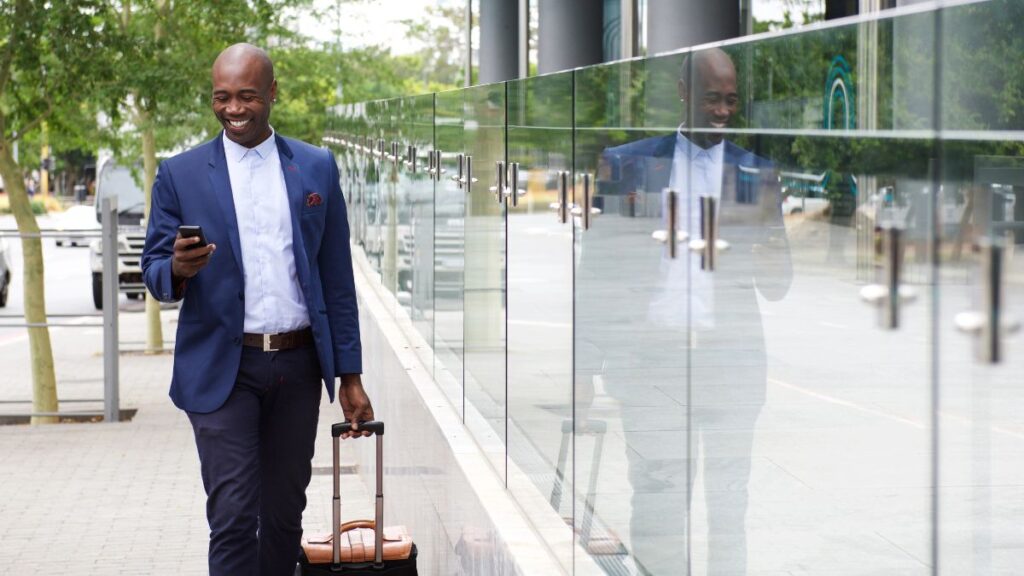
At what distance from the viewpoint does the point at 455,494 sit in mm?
5797

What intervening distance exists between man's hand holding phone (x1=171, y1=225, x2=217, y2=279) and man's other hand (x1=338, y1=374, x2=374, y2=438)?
2.51ft

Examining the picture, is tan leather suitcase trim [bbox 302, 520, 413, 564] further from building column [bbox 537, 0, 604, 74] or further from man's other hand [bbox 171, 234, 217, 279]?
building column [bbox 537, 0, 604, 74]

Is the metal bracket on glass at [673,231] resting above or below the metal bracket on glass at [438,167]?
below

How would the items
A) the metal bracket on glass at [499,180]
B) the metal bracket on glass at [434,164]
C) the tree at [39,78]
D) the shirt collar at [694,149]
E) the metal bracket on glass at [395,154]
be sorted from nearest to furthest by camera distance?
the shirt collar at [694,149] → the metal bracket on glass at [499,180] → the metal bracket on glass at [434,164] → the metal bracket on glass at [395,154] → the tree at [39,78]

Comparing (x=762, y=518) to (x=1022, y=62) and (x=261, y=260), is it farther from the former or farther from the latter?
(x=261, y=260)

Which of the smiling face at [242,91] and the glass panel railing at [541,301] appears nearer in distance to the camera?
the glass panel railing at [541,301]

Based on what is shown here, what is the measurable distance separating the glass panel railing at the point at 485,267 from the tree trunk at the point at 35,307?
1081 centimetres

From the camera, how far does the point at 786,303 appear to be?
2471mm

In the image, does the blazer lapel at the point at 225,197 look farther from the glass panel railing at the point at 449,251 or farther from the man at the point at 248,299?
the glass panel railing at the point at 449,251

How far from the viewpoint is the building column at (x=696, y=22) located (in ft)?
30.1

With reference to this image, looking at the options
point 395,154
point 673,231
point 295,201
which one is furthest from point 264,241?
point 395,154

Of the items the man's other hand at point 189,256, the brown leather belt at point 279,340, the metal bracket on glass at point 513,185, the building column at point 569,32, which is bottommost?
the brown leather belt at point 279,340

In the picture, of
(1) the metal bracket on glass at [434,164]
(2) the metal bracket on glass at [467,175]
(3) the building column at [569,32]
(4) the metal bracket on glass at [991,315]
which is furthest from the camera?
(3) the building column at [569,32]

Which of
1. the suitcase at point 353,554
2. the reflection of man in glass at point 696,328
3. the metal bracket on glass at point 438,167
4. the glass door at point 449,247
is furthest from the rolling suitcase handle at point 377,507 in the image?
the metal bracket on glass at point 438,167
